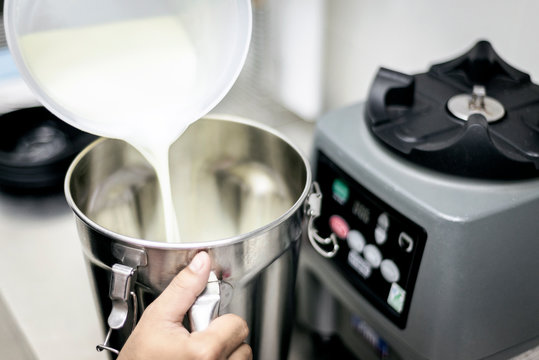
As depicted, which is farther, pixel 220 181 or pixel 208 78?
pixel 220 181

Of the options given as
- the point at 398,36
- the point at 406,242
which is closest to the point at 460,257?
the point at 406,242

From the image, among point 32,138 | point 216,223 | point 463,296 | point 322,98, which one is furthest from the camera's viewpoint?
point 322,98

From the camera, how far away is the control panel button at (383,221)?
1.77 ft

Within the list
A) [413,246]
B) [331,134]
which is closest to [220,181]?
[331,134]

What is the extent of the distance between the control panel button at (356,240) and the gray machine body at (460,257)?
60mm

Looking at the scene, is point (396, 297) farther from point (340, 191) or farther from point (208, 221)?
point (208, 221)

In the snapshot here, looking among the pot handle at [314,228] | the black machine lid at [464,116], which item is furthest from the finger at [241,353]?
the black machine lid at [464,116]

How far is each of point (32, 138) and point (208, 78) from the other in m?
0.52

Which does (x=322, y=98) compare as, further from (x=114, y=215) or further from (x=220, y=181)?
(x=114, y=215)

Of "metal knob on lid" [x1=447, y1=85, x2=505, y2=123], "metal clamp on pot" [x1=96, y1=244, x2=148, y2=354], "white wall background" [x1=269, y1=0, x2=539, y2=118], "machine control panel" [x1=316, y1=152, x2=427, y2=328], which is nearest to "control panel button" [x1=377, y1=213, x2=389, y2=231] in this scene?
"machine control panel" [x1=316, y1=152, x2=427, y2=328]

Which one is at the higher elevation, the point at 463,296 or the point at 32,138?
the point at 463,296

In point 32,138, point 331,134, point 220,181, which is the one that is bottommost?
point 32,138

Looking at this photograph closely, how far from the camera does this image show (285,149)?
0.61m

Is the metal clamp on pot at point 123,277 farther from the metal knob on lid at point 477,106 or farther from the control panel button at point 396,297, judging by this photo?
the metal knob on lid at point 477,106
